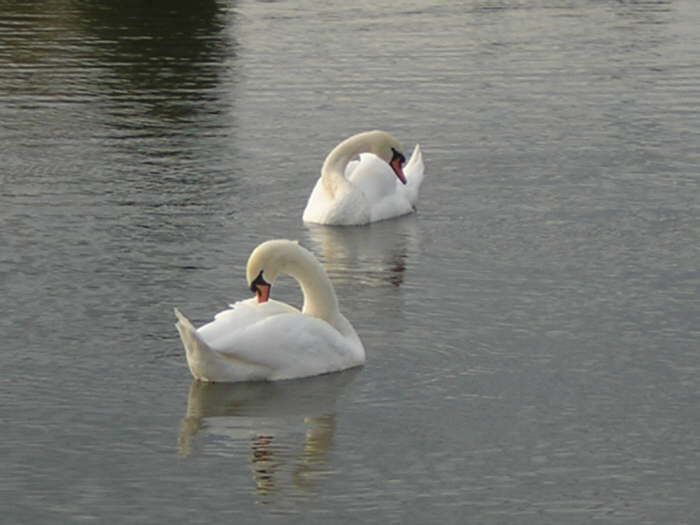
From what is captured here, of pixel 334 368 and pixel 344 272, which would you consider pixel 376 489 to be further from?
pixel 344 272

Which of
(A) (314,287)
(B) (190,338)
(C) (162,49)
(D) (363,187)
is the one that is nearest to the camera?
(B) (190,338)

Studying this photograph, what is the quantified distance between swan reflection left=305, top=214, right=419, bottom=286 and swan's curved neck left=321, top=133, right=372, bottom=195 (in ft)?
1.46

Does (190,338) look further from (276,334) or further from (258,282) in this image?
(258,282)

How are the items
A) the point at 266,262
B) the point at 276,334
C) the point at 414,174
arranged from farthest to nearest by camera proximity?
the point at 414,174, the point at 266,262, the point at 276,334

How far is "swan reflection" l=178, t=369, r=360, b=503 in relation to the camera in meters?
12.4

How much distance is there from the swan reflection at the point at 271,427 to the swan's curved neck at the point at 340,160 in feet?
19.9

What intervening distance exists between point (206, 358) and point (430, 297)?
3.26m

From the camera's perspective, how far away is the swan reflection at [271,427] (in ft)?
40.6

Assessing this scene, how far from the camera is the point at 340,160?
20516 mm

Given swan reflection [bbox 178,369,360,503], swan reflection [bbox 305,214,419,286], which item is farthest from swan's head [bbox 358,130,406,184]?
swan reflection [bbox 178,369,360,503]

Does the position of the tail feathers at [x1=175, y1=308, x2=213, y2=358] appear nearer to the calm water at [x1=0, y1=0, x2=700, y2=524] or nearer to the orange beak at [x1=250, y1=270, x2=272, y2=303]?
the calm water at [x1=0, y1=0, x2=700, y2=524]

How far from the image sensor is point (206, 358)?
1402cm

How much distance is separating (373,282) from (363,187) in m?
3.47

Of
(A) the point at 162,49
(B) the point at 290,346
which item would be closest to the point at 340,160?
(B) the point at 290,346
